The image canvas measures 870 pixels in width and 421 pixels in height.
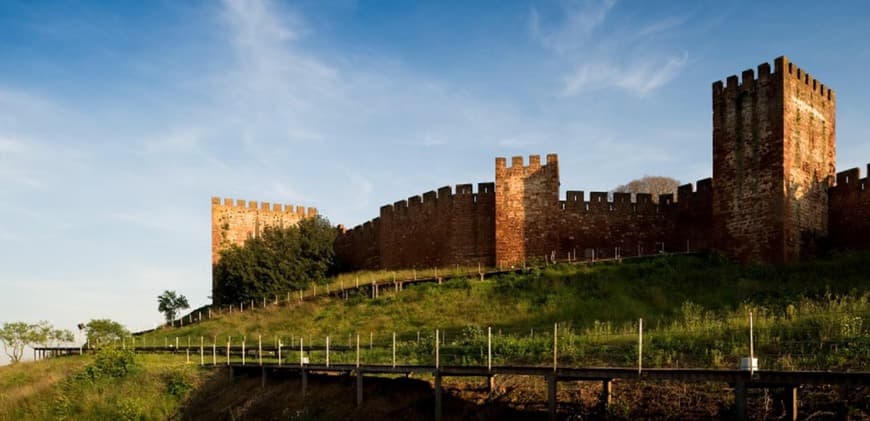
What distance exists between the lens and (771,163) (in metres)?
30.5

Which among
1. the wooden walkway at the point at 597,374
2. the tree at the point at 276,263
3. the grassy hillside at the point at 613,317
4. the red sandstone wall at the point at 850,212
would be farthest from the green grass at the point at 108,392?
the red sandstone wall at the point at 850,212

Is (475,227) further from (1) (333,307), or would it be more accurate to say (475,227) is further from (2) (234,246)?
(2) (234,246)

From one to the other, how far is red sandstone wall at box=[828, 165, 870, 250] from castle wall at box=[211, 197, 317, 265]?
3160cm

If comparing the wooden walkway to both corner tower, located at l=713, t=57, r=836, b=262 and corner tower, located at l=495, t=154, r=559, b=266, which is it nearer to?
corner tower, located at l=495, t=154, r=559, b=266

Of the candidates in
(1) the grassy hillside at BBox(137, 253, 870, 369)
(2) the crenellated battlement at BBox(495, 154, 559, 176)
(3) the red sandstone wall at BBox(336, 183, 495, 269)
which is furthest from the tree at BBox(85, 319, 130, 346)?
(2) the crenellated battlement at BBox(495, 154, 559, 176)

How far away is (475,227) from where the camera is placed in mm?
40469

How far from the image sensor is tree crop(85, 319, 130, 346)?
3900 centimetres

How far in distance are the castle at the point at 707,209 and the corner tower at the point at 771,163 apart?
41mm

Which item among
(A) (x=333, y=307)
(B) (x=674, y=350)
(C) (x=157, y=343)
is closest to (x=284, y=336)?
(A) (x=333, y=307)

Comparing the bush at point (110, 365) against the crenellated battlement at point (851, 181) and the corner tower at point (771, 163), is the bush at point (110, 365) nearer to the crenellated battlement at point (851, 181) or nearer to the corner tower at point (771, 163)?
the corner tower at point (771, 163)

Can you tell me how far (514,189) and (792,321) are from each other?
20.4 meters

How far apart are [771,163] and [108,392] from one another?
25.4 metres

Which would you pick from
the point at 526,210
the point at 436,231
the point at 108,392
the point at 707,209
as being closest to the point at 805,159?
the point at 707,209

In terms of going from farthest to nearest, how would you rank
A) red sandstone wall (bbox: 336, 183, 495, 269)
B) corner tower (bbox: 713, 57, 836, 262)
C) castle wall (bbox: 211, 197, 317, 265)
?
castle wall (bbox: 211, 197, 317, 265)
red sandstone wall (bbox: 336, 183, 495, 269)
corner tower (bbox: 713, 57, 836, 262)
